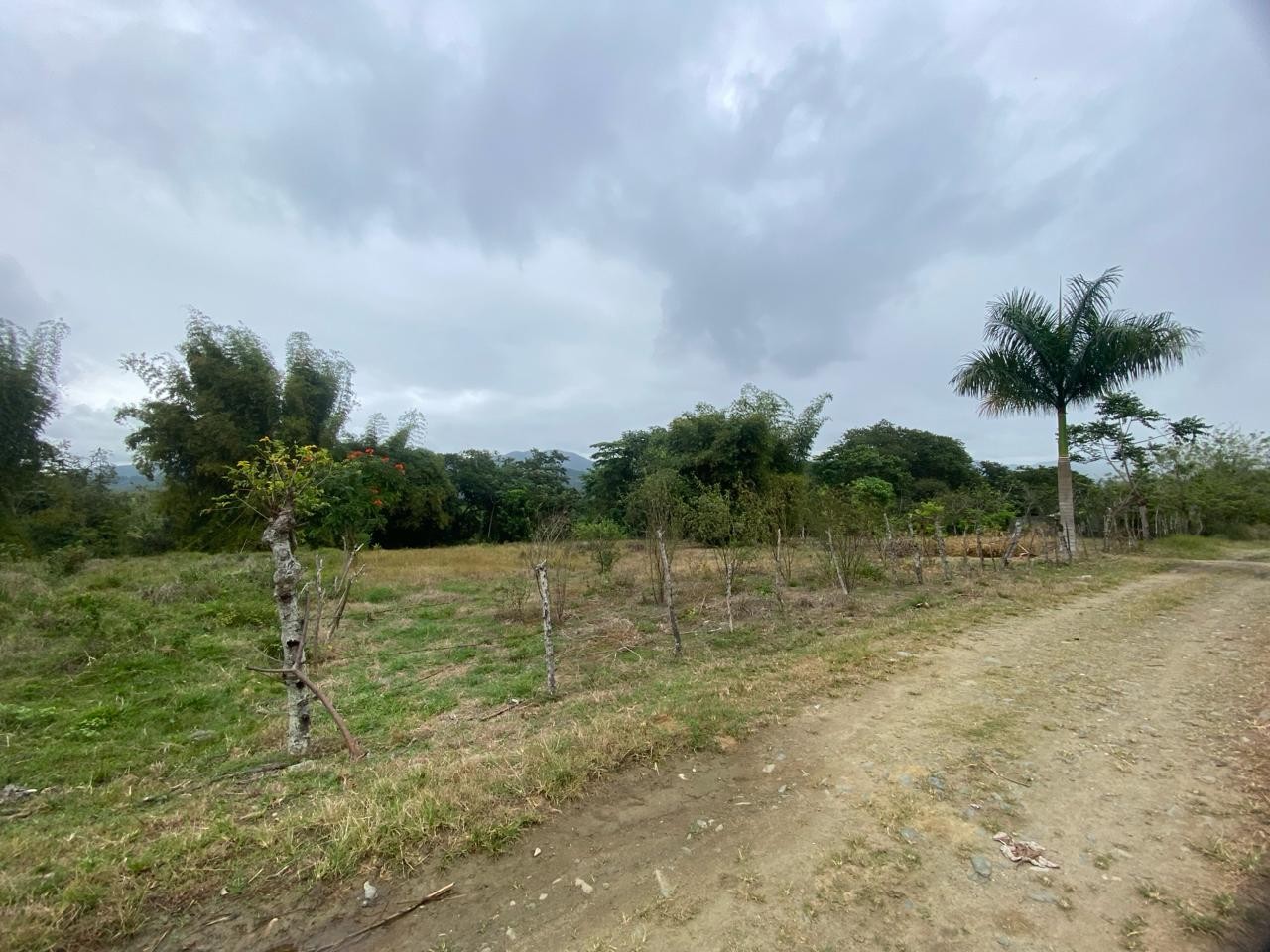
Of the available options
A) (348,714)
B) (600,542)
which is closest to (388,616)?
(600,542)

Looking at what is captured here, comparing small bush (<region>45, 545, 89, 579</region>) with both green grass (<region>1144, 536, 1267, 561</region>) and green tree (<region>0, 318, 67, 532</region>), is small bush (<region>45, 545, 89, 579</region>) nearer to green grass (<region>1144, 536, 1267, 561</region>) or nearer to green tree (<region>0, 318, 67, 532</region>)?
green tree (<region>0, 318, 67, 532</region>)

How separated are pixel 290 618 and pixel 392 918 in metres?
2.42

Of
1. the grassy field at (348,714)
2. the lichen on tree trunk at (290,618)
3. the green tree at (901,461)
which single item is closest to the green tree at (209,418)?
the grassy field at (348,714)

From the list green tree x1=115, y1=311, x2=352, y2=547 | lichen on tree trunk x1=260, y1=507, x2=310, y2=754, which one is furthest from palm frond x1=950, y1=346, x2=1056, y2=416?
green tree x1=115, y1=311, x2=352, y2=547

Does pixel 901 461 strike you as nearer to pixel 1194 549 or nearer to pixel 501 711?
pixel 1194 549

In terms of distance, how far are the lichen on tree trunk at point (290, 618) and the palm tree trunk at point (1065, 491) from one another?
16330 millimetres

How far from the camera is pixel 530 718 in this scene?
461cm

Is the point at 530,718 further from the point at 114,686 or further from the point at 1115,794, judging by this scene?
the point at 114,686

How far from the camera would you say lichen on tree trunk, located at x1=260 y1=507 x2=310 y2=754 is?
384 cm

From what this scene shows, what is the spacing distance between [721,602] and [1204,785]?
699cm

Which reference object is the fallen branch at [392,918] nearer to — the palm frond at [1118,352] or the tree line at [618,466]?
the tree line at [618,466]

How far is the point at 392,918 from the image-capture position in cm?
219

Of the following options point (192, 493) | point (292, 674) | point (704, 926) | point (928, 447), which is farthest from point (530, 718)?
point (928, 447)

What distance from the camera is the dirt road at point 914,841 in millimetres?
2074
